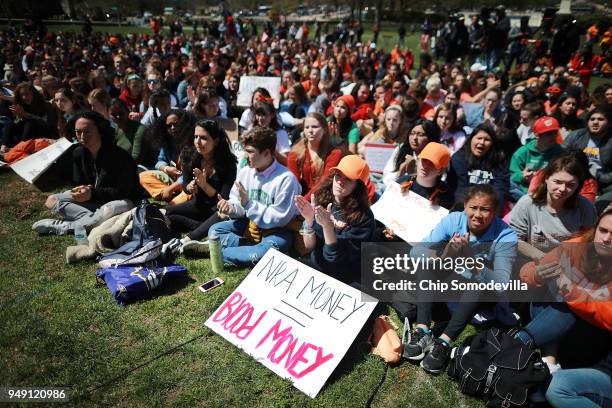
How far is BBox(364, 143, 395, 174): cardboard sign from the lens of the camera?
5.63m

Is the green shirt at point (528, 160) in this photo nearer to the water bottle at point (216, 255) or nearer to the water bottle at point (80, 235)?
the water bottle at point (216, 255)

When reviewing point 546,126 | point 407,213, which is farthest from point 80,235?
point 546,126

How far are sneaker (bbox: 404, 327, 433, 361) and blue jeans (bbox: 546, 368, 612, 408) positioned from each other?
90 centimetres

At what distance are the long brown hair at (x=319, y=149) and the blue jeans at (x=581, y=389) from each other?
10.8 feet

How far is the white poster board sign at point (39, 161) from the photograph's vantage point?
245 inches

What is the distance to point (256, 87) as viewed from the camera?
9.20 meters

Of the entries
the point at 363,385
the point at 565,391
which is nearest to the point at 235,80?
the point at 363,385

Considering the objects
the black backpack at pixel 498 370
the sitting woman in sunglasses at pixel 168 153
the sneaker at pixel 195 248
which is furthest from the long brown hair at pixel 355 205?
the sitting woman in sunglasses at pixel 168 153

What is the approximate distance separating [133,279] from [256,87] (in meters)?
6.52

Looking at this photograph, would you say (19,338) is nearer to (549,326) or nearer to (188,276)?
(188,276)

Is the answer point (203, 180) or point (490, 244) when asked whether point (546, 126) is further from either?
point (203, 180)

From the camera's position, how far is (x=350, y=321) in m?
3.04

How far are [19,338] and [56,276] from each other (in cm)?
100

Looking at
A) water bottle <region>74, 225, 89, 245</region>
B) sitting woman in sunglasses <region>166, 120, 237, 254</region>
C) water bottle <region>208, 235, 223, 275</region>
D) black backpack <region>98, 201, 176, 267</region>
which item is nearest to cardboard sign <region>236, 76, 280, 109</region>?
sitting woman in sunglasses <region>166, 120, 237, 254</region>
